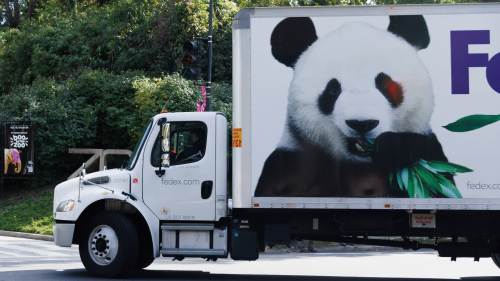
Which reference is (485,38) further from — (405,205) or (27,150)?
(27,150)

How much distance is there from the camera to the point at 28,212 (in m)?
25.8

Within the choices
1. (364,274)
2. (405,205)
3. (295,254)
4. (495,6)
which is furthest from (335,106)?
(295,254)

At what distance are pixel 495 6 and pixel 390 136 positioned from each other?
2.31 metres

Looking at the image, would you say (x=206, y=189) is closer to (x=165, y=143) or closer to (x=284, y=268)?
(x=165, y=143)

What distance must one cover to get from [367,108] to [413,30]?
1261 mm

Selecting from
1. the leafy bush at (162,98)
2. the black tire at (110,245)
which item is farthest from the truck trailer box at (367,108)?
the leafy bush at (162,98)

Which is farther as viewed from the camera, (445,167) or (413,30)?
(413,30)

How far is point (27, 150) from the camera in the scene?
28125 mm

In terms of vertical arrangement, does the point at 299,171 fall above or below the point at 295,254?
above

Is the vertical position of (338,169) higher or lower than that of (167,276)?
higher

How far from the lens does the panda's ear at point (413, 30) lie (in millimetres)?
11273

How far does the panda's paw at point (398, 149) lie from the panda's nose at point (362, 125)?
0.60 ft

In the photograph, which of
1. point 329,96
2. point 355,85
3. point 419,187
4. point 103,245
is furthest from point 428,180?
point 103,245

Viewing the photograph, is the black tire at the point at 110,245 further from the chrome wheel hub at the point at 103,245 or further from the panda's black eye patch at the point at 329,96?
the panda's black eye patch at the point at 329,96
